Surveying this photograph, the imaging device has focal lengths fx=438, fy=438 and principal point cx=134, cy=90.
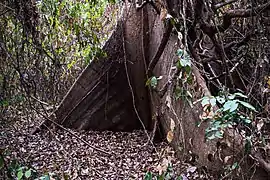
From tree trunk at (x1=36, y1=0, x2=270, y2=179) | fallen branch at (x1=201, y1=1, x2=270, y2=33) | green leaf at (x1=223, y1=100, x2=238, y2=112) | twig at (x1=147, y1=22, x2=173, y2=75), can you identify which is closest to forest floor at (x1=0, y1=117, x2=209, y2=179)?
tree trunk at (x1=36, y1=0, x2=270, y2=179)

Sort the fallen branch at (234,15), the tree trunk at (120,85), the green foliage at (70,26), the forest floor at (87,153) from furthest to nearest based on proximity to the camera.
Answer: the tree trunk at (120,85), the forest floor at (87,153), the green foliage at (70,26), the fallen branch at (234,15)

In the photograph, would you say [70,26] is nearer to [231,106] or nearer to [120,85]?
[120,85]

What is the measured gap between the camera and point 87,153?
320 centimetres

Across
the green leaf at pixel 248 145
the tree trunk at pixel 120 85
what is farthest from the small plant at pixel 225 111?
the tree trunk at pixel 120 85

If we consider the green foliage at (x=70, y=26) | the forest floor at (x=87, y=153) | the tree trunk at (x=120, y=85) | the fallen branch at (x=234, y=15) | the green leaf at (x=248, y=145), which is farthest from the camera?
the tree trunk at (x=120, y=85)

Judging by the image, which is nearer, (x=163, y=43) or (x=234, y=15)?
(x=234, y=15)

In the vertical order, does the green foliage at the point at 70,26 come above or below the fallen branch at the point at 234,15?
above

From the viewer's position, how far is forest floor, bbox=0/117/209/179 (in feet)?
9.42

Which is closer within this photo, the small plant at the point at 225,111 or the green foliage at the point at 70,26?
the small plant at the point at 225,111

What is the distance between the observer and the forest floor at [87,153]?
2871mm

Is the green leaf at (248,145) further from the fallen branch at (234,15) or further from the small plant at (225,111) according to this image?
the fallen branch at (234,15)

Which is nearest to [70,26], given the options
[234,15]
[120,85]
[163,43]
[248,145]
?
[163,43]

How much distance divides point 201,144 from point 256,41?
854 millimetres

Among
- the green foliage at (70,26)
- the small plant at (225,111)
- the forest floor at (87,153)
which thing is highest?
the green foliage at (70,26)
